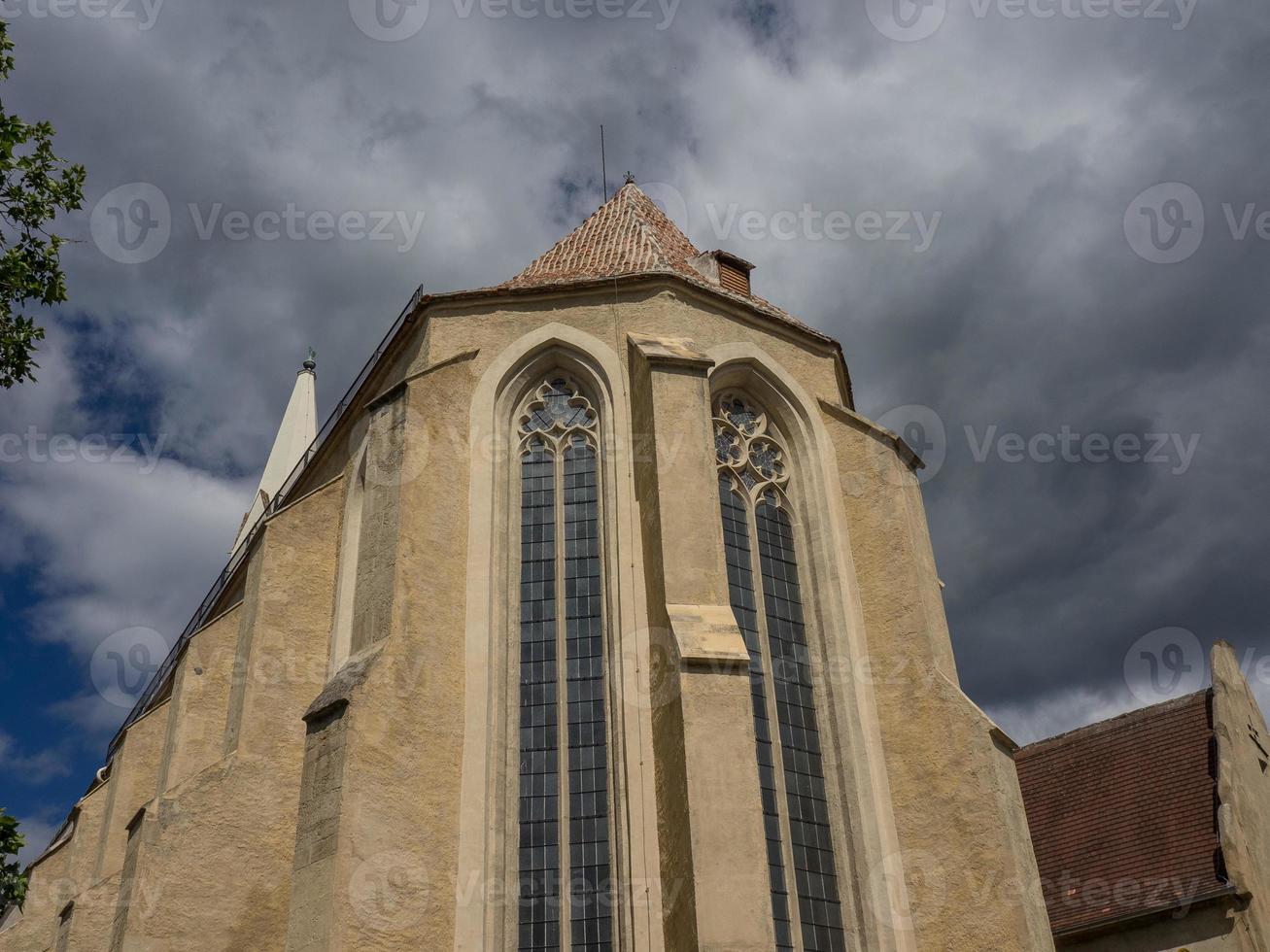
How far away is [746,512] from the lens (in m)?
14.8

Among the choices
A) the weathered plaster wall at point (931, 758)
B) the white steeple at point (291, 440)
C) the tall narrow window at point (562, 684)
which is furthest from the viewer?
the white steeple at point (291, 440)

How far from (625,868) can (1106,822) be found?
1067cm

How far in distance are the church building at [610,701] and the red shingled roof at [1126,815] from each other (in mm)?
95

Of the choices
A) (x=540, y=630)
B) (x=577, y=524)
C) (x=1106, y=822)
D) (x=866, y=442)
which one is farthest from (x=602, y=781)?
(x=1106, y=822)

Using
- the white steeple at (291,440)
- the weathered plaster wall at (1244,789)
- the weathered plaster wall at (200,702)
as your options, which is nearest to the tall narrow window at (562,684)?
the weathered plaster wall at (200,702)

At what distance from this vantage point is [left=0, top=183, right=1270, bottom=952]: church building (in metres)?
11.3

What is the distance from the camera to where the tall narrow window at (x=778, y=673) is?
12086 millimetres

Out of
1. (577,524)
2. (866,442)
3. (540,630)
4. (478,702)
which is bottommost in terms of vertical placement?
(478,702)

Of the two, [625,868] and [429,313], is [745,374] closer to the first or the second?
[429,313]

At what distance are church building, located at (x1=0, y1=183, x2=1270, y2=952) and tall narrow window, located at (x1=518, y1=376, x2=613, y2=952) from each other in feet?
0.11

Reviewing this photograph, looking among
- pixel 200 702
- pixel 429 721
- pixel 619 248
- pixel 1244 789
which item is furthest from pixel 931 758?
pixel 200 702

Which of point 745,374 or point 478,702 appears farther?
point 745,374

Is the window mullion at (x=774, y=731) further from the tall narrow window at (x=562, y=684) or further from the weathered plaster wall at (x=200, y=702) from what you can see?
the weathered plaster wall at (x=200, y=702)

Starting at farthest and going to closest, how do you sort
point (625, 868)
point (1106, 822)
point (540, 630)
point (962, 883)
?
point (1106, 822) < point (540, 630) < point (962, 883) < point (625, 868)
